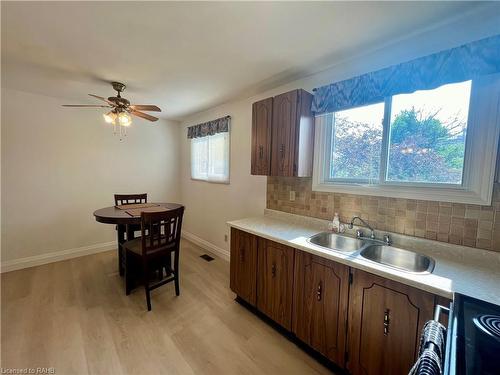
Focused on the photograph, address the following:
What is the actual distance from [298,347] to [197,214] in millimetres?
2665

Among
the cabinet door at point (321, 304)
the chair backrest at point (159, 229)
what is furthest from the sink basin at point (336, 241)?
the chair backrest at point (159, 229)

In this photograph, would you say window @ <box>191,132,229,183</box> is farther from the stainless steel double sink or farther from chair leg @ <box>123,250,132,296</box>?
the stainless steel double sink

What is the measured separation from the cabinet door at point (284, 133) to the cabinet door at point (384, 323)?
1069 millimetres

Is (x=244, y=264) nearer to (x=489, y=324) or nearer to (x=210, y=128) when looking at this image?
(x=489, y=324)

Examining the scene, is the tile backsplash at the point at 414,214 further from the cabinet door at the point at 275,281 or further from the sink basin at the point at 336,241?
the cabinet door at the point at 275,281

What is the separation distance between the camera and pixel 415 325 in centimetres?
109

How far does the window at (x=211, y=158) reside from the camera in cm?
319

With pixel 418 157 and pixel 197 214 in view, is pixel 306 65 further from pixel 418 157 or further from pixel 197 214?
pixel 197 214

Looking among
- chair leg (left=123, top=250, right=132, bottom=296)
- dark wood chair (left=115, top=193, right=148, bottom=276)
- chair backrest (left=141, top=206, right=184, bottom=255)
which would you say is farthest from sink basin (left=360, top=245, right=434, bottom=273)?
dark wood chair (left=115, top=193, right=148, bottom=276)

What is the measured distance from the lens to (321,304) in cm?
148

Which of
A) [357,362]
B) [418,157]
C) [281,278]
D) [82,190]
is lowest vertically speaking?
[357,362]

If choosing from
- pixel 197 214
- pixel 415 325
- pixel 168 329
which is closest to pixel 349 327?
pixel 415 325

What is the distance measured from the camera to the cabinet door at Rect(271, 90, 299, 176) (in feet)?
6.37

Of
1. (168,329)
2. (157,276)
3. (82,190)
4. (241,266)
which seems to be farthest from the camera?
(82,190)
